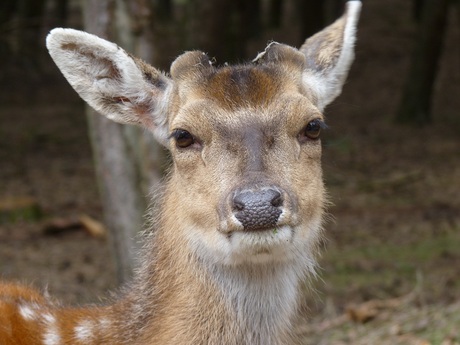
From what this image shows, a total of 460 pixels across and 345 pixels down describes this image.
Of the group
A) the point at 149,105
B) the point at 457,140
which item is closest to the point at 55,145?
the point at 457,140

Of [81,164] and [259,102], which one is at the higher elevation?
[259,102]

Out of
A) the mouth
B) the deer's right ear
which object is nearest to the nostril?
the mouth

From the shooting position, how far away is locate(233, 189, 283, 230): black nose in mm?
4199

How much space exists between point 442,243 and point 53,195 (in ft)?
22.1

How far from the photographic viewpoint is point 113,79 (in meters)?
5.39

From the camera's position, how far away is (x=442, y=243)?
11.9 metres

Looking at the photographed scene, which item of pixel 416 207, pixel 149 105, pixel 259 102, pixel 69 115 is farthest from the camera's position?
pixel 69 115

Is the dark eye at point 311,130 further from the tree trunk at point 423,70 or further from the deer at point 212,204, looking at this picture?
the tree trunk at point 423,70

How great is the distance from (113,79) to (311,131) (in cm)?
127

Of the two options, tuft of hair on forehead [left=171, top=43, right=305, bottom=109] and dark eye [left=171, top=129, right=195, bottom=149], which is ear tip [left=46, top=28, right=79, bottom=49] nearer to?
tuft of hair on forehead [left=171, top=43, right=305, bottom=109]

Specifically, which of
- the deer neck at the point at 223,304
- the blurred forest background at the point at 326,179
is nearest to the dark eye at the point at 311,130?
the deer neck at the point at 223,304

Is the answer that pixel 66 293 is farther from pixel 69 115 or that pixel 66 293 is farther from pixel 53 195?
pixel 69 115

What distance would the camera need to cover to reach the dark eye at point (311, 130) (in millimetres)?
4875

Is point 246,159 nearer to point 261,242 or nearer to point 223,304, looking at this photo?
point 261,242
